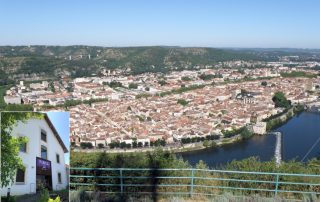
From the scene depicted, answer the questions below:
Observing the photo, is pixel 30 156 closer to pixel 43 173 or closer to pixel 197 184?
pixel 43 173

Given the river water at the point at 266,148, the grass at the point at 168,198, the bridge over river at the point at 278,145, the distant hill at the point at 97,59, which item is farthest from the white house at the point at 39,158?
the distant hill at the point at 97,59

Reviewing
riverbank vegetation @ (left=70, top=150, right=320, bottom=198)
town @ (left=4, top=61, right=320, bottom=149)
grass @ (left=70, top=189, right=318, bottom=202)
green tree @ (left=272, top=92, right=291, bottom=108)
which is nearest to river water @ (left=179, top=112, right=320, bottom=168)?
town @ (left=4, top=61, right=320, bottom=149)

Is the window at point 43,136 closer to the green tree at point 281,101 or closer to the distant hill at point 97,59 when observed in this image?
the green tree at point 281,101

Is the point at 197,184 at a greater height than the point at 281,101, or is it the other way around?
the point at 197,184

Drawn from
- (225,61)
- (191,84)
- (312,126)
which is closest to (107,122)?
(312,126)

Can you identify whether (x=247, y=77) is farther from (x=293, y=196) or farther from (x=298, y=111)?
(x=293, y=196)

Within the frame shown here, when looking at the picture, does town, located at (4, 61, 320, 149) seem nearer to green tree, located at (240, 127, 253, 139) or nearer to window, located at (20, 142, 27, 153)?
green tree, located at (240, 127, 253, 139)

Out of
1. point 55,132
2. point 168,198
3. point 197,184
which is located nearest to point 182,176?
point 197,184
